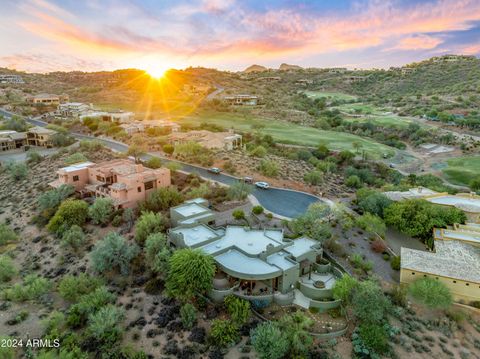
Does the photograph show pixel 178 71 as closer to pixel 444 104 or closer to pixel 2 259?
pixel 444 104

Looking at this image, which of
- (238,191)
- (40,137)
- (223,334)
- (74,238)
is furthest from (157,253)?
(40,137)

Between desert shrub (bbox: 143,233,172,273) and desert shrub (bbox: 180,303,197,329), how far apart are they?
384 centimetres

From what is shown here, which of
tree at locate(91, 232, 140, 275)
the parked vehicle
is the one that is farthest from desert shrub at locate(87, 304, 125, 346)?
the parked vehicle

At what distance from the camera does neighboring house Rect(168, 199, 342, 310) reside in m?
21.6

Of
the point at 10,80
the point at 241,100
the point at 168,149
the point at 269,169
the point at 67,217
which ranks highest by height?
the point at 10,80

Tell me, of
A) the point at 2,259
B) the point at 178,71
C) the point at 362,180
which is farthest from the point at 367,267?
the point at 178,71

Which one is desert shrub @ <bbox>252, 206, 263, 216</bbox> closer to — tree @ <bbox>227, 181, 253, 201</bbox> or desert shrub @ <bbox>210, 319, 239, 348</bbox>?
tree @ <bbox>227, 181, 253, 201</bbox>

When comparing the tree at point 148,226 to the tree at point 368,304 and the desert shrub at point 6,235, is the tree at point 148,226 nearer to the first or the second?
the desert shrub at point 6,235

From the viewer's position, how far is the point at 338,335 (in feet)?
64.6

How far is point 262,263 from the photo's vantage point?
22.6m

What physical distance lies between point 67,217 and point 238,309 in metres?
20.0

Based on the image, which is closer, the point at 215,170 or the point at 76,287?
the point at 76,287

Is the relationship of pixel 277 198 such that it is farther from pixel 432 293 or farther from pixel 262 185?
pixel 432 293

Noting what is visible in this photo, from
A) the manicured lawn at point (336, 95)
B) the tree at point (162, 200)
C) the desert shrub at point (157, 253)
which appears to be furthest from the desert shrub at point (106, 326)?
the manicured lawn at point (336, 95)
